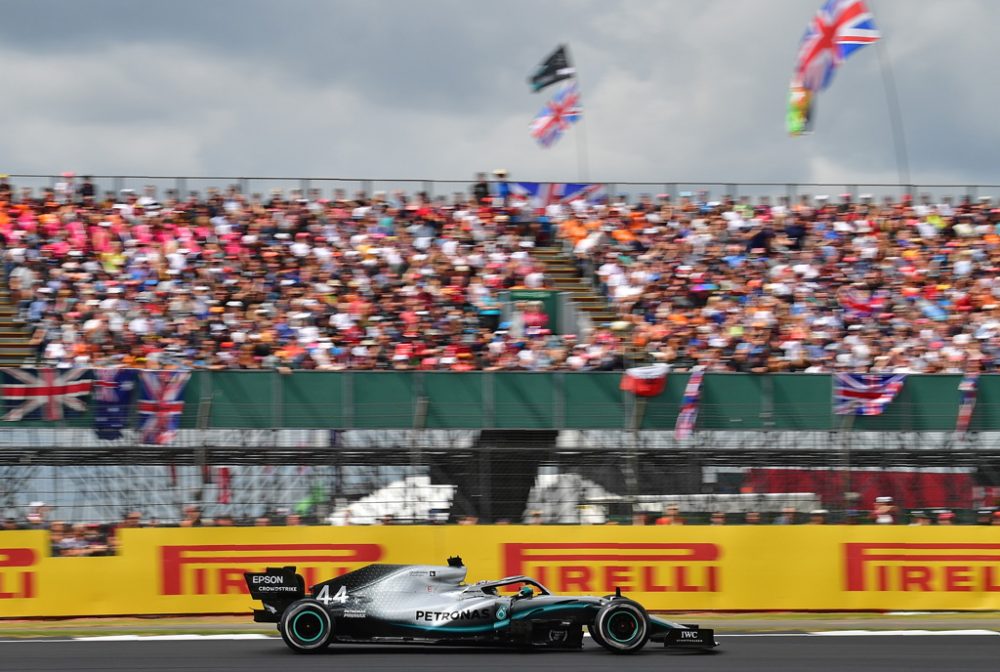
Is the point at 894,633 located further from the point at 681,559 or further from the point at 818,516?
the point at 681,559

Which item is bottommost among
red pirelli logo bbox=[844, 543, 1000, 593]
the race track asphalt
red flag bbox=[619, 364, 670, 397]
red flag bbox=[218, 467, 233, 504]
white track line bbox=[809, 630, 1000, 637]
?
white track line bbox=[809, 630, 1000, 637]

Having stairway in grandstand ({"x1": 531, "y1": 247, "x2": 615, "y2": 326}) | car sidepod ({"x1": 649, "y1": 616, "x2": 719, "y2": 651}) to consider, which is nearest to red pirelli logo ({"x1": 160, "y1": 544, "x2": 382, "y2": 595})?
car sidepod ({"x1": 649, "y1": 616, "x2": 719, "y2": 651})

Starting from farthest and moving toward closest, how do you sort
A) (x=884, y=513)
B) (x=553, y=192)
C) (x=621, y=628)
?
(x=553, y=192) < (x=884, y=513) < (x=621, y=628)

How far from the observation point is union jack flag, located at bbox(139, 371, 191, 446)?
16.8 metres

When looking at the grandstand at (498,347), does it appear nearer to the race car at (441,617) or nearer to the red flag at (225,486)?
the red flag at (225,486)

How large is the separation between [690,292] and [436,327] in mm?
4555

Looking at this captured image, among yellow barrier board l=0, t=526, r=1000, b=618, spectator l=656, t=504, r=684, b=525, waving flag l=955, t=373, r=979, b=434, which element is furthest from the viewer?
waving flag l=955, t=373, r=979, b=434

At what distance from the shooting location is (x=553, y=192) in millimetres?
24000

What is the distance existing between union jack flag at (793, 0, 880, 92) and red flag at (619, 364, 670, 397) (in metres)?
Result: 9.27

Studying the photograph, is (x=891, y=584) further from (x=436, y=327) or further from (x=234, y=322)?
(x=234, y=322)

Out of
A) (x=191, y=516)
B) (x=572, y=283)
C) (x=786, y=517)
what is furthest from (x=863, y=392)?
(x=191, y=516)

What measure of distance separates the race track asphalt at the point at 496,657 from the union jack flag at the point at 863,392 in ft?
18.5

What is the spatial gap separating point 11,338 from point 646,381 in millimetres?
9748

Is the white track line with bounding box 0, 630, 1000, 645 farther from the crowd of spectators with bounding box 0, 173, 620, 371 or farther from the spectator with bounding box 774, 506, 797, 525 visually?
the crowd of spectators with bounding box 0, 173, 620, 371
